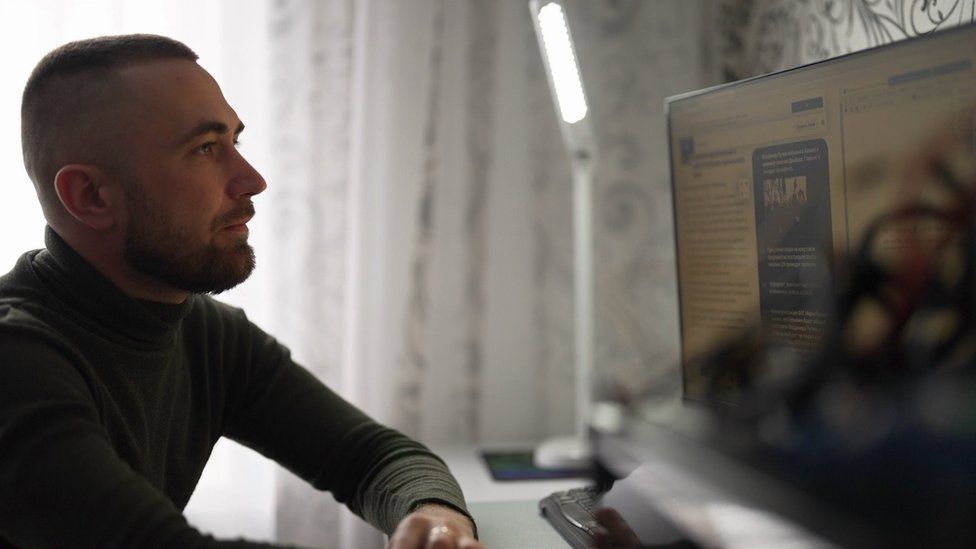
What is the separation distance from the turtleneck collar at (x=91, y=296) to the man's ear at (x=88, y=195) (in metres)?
0.04

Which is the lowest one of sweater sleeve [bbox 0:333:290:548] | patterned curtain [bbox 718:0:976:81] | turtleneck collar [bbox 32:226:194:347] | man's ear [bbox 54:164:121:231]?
sweater sleeve [bbox 0:333:290:548]

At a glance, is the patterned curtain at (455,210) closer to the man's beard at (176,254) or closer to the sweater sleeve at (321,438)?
the sweater sleeve at (321,438)

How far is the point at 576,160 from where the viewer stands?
1.60 metres

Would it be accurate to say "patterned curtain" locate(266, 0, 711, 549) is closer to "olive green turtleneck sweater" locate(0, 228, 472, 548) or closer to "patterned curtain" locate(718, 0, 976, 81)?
"patterned curtain" locate(718, 0, 976, 81)

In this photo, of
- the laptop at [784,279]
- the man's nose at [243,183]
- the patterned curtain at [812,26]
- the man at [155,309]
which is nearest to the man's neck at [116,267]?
the man at [155,309]

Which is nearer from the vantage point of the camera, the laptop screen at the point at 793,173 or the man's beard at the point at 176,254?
the laptop screen at the point at 793,173

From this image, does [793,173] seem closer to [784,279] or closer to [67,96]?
[784,279]

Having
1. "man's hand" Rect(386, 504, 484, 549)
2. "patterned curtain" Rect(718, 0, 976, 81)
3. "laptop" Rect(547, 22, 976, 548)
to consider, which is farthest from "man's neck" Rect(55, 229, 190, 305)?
"patterned curtain" Rect(718, 0, 976, 81)

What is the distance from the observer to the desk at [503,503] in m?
1.02

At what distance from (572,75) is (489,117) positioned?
12.8 inches

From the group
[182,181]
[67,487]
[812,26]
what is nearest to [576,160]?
[812,26]

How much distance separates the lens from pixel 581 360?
1644 mm

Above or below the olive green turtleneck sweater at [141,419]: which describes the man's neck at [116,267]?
above

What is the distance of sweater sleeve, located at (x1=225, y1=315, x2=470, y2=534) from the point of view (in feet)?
3.54
